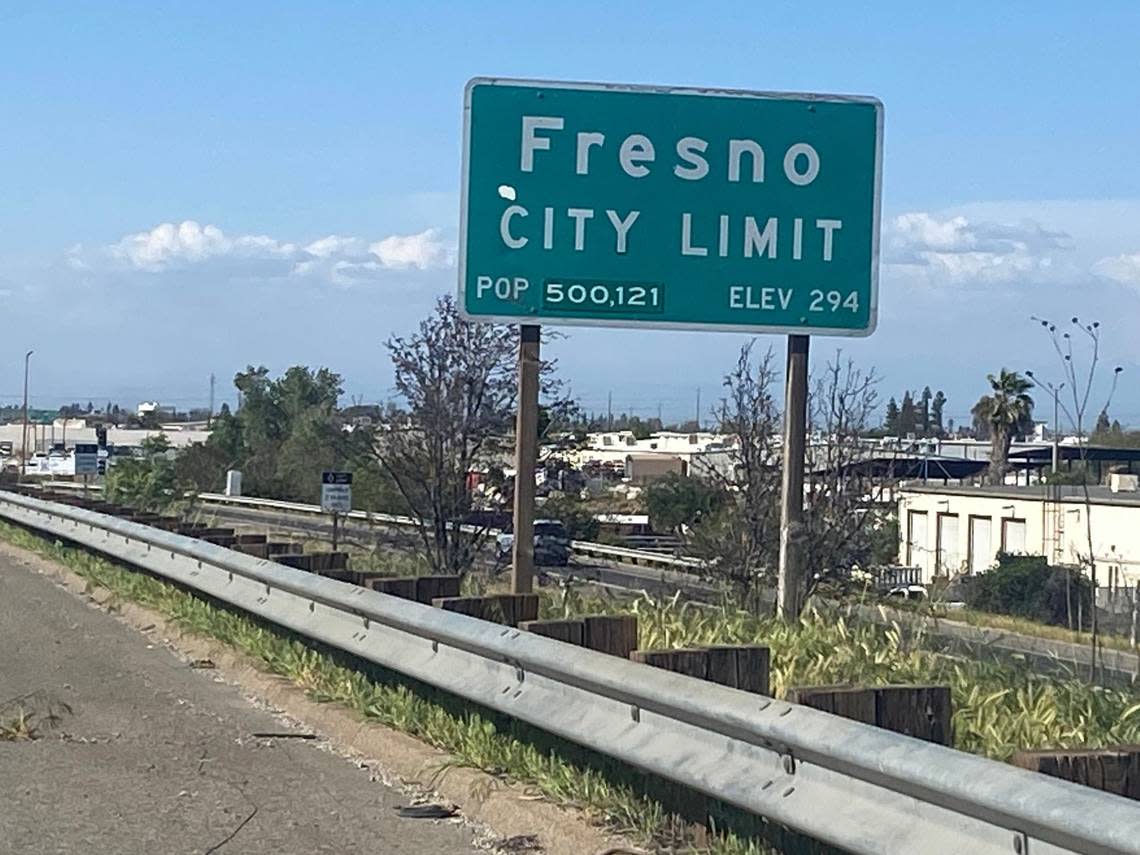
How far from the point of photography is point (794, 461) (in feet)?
33.0

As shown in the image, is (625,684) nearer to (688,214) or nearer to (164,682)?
(688,214)

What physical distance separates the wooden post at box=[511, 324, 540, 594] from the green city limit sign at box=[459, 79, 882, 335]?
1.22 ft

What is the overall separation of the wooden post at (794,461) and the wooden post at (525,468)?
1.49 metres

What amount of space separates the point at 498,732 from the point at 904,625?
87.2 inches

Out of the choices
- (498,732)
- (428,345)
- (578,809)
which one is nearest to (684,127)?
(498,732)

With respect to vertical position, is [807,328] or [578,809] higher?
[807,328]

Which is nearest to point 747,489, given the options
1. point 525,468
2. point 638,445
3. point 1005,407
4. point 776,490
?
point 776,490

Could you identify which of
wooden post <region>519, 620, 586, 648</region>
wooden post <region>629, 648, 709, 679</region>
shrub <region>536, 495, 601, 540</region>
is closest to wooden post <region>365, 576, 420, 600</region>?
wooden post <region>519, 620, 586, 648</region>

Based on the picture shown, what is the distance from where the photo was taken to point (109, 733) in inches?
348

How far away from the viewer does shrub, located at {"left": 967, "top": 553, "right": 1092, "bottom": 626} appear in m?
17.8

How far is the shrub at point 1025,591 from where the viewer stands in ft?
58.3

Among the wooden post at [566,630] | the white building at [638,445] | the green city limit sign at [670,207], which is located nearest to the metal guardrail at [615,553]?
the green city limit sign at [670,207]

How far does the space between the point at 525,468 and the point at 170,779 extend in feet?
10.9

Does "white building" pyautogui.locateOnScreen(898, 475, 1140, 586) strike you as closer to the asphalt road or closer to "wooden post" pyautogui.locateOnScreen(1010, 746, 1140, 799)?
the asphalt road
